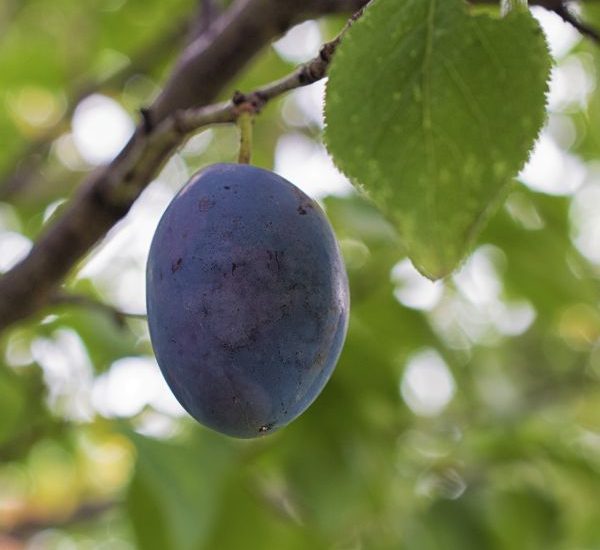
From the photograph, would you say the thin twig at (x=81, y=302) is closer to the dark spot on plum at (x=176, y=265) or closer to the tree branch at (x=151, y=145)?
the tree branch at (x=151, y=145)

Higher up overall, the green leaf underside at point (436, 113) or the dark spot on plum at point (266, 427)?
the green leaf underside at point (436, 113)

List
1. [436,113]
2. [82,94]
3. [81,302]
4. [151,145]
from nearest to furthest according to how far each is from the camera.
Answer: [436,113] < [151,145] < [81,302] < [82,94]

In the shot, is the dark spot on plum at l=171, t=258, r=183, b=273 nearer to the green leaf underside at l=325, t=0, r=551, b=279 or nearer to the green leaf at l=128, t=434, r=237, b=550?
the green leaf underside at l=325, t=0, r=551, b=279

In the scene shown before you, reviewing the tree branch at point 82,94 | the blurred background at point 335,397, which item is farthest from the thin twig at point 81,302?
the tree branch at point 82,94

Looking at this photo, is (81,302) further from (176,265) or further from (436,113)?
(436,113)

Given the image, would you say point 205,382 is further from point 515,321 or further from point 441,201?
point 515,321

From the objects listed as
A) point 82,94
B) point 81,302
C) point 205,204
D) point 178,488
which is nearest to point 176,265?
Answer: point 205,204

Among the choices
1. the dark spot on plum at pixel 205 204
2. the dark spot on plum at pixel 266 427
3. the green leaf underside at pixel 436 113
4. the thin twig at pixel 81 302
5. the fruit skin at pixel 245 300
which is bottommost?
the thin twig at pixel 81 302

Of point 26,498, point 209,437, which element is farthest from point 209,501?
point 26,498
